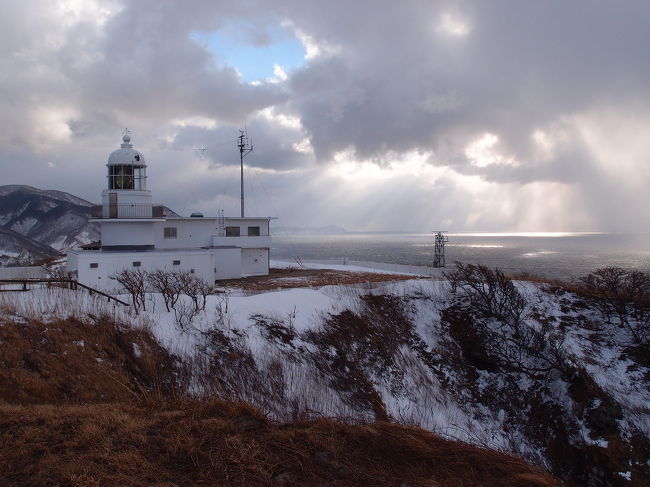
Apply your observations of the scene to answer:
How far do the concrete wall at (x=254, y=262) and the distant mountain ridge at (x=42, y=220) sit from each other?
77931mm

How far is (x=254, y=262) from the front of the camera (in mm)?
33812

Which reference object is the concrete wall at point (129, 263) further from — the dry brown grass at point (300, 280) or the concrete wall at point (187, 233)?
the concrete wall at point (187, 233)

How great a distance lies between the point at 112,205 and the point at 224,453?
23.6m

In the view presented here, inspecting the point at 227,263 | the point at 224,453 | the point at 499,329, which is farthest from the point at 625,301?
the point at 227,263

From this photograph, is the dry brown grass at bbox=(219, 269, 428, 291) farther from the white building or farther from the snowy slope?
the snowy slope

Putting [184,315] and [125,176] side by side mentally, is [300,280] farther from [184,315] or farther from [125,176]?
[184,315]

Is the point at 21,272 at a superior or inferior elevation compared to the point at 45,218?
inferior

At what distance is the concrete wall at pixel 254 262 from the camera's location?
3350 cm

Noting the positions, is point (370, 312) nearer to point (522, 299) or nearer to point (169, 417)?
point (522, 299)

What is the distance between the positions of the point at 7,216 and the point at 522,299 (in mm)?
161882

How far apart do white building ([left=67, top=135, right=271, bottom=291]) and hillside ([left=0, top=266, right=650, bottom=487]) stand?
8635mm

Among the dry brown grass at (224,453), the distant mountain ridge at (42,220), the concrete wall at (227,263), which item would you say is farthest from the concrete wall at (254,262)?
the distant mountain ridge at (42,220)

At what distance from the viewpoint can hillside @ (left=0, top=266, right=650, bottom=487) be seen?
11.8 metres

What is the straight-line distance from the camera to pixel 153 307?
Result: 16.1 m
